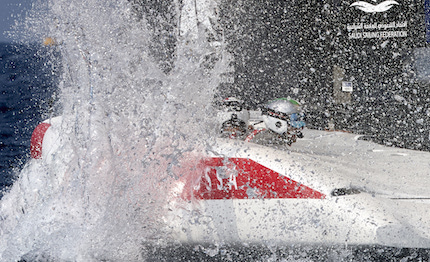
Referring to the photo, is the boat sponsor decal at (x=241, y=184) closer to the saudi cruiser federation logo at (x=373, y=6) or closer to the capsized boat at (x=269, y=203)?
the capsized boat at (x=269, y=203)

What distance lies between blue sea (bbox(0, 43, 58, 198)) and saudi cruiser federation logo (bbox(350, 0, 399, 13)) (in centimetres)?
555

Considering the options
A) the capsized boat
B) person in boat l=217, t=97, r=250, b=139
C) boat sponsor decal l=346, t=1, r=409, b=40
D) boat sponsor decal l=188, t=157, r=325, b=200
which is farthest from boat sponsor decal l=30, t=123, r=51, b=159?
boat sponsor decal l=346, t=1, r=409, b=40

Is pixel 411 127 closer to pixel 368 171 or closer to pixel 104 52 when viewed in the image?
pixel 368 171

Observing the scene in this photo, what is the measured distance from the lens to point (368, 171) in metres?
3.68

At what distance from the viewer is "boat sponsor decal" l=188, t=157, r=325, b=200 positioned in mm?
2826

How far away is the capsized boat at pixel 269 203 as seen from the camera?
2.83 metres

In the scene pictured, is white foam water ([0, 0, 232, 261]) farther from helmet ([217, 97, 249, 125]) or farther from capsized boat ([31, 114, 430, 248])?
helmet ([217, 97, 249, 125])

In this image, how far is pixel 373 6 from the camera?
24.5 feet

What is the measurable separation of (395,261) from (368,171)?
829mm

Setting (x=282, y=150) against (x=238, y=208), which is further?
(x=282, y=150)

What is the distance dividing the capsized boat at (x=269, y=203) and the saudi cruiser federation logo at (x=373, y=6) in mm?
5282

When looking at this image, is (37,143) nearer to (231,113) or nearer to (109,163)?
(109,163)

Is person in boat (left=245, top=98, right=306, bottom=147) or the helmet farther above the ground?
the helmet

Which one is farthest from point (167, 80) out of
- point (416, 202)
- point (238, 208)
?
point (416, 202)
